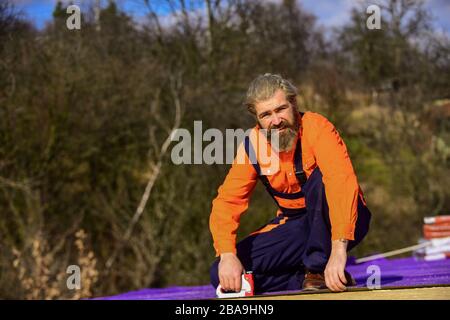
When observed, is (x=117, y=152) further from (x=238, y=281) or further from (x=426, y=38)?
(x=238, y=281)

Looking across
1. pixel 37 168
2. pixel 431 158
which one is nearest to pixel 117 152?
pixel 37 168

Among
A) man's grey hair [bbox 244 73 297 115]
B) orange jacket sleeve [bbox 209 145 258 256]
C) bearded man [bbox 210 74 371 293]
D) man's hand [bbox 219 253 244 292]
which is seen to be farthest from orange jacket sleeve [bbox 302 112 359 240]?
man's hand [bbox 219 253 244 292]

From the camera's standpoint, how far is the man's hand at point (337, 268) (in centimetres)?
332

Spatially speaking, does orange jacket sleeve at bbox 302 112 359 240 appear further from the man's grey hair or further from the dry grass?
the dry grass

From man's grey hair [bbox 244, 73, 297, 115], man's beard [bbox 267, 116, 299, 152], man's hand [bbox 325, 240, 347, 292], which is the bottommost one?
man's hand [bbox 325, 240, 347, 292]

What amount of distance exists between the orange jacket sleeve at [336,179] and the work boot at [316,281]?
31 cm

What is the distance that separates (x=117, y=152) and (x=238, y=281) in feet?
35.3

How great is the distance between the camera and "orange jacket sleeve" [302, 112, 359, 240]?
341cm

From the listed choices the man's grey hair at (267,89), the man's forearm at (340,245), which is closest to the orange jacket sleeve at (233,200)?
the man's grey hair at (267,89)

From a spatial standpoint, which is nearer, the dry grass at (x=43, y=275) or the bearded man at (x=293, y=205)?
the bearded man at (x=293, y=205)

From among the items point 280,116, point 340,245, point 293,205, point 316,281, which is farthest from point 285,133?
point 316,281

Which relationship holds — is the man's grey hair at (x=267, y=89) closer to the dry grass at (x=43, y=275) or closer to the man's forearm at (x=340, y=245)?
the man's forearm at (x=340, y=245)

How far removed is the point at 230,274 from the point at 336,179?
0.73m

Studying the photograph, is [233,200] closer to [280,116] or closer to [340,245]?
[280,116]
